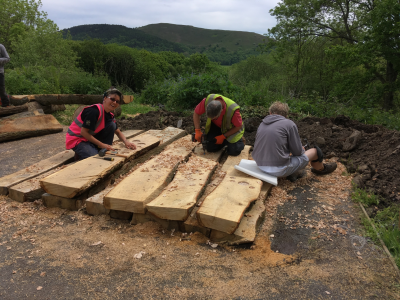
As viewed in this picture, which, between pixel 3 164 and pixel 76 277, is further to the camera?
pixel 3 164

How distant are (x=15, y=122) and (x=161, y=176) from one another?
17.1 ft

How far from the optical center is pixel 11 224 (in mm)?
2992

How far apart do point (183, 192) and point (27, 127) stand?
5.46 metres

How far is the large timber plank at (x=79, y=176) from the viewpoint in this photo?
3148 mm

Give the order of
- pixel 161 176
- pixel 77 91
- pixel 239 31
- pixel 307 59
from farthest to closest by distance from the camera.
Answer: pixel 239 31
pixel 307 59
pixel 77 91
pixel 161 176

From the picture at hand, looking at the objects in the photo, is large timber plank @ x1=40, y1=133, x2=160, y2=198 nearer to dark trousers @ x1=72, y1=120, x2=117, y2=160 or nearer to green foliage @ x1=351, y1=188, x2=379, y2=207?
dark trousers @ x1=72, y1=120, x2=117, y2=160

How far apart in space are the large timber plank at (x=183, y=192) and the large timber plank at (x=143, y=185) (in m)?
0.10

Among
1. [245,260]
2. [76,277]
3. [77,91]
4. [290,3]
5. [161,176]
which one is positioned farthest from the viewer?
[290,3]

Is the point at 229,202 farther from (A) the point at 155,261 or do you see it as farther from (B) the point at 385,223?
(B) the point at 385,223

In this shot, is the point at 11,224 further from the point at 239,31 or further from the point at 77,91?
the point at 239,31

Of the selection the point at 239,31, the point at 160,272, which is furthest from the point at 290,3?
the point at 239,31

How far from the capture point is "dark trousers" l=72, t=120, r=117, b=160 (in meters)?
4.19

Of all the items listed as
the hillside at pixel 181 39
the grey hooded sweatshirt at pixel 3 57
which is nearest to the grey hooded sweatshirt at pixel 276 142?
the grey hooded sweatshirt at pixel 3 57

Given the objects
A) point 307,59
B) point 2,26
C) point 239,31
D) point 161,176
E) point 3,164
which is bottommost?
point 3,164
